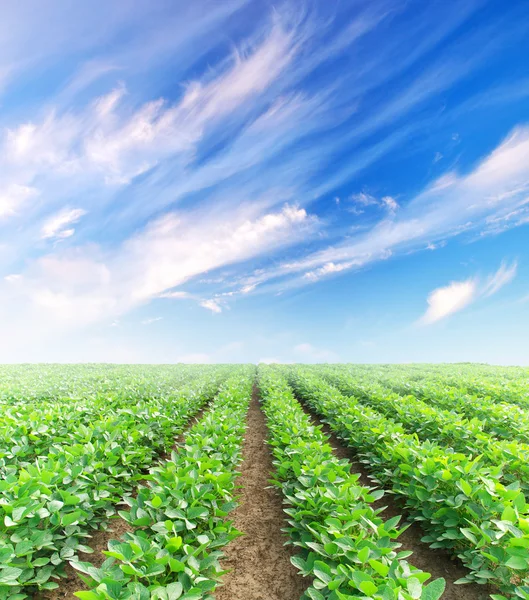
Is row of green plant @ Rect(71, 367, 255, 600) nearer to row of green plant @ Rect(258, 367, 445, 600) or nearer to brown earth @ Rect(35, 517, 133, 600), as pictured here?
brown earth @ Rect(35, 517, 133, 600)

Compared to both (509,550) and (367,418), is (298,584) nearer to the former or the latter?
(509,550)

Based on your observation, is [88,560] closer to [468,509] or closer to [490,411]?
[468,509]

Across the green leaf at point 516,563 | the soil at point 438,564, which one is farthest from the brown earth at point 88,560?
the green leaf at point 516,563

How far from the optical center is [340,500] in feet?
11.6

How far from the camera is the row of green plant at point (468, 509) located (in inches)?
118

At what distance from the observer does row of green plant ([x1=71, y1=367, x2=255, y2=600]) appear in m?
2.34

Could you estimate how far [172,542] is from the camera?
8.96ft

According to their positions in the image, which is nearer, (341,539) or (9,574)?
(9,574)

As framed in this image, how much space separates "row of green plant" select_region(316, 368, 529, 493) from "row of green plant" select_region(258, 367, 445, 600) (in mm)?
2307

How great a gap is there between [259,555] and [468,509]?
2513mm

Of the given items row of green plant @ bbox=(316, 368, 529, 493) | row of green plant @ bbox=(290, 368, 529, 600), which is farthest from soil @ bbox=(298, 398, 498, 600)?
row of green plant @ bbox=(316, 368, 529, 493)

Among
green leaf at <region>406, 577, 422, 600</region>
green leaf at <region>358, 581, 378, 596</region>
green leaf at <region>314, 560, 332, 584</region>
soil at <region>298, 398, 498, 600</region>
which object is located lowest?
soil at <region>298, 398, 498, 600</region>

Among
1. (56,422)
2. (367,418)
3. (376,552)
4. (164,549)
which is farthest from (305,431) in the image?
(56,422)

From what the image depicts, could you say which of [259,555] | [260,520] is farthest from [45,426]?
[259,555]
